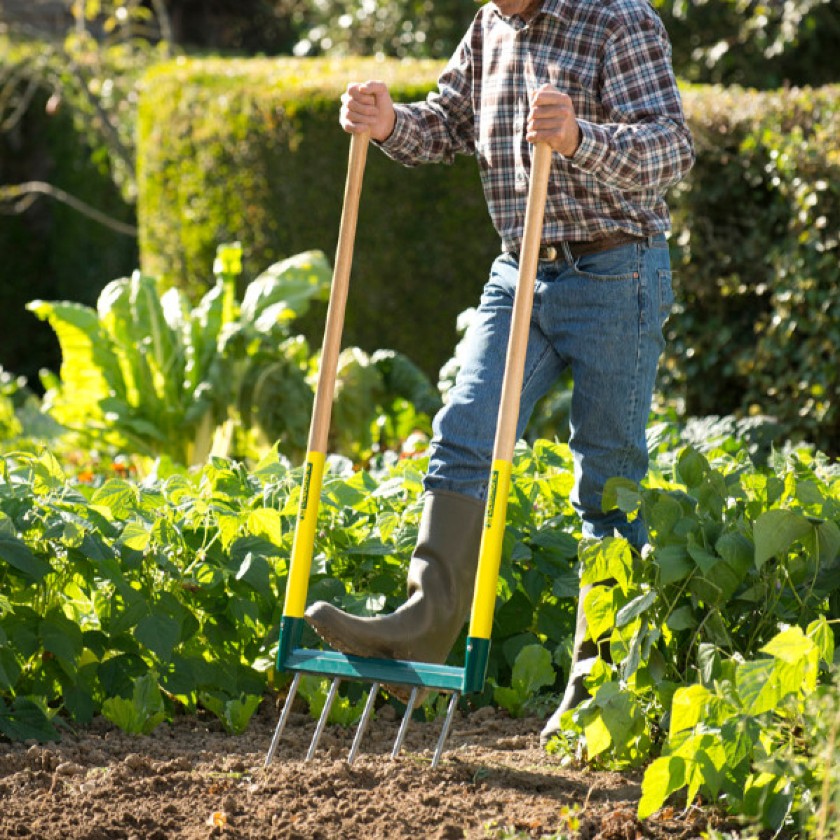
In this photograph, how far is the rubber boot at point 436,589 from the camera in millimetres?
2635

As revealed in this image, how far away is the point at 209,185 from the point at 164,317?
1814 millimetres

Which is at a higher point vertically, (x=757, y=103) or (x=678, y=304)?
(x=757, y=103)

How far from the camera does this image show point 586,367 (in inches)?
111

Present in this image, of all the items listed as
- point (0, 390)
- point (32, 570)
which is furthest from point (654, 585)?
point (0, 390)

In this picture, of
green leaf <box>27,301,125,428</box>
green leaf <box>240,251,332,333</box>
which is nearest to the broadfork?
green leaf <box>240,251,332,333</box>

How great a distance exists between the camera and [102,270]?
10.4 meters

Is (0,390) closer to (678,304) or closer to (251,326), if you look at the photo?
(251,326)

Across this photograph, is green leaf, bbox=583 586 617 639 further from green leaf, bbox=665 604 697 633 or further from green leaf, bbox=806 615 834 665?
green leaf, bbox=806 615 834 665

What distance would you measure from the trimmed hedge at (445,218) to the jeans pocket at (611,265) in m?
2.60

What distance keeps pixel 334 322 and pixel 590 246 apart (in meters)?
0.57

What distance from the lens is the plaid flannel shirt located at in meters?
2.62

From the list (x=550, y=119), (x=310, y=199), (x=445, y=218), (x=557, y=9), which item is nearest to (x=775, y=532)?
(x=550, y=119)

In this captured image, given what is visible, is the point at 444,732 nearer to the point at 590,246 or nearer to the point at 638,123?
the point at 590,246

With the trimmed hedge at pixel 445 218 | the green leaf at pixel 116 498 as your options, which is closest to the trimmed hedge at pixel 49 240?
the trimmed hedge at pixel 445 218
